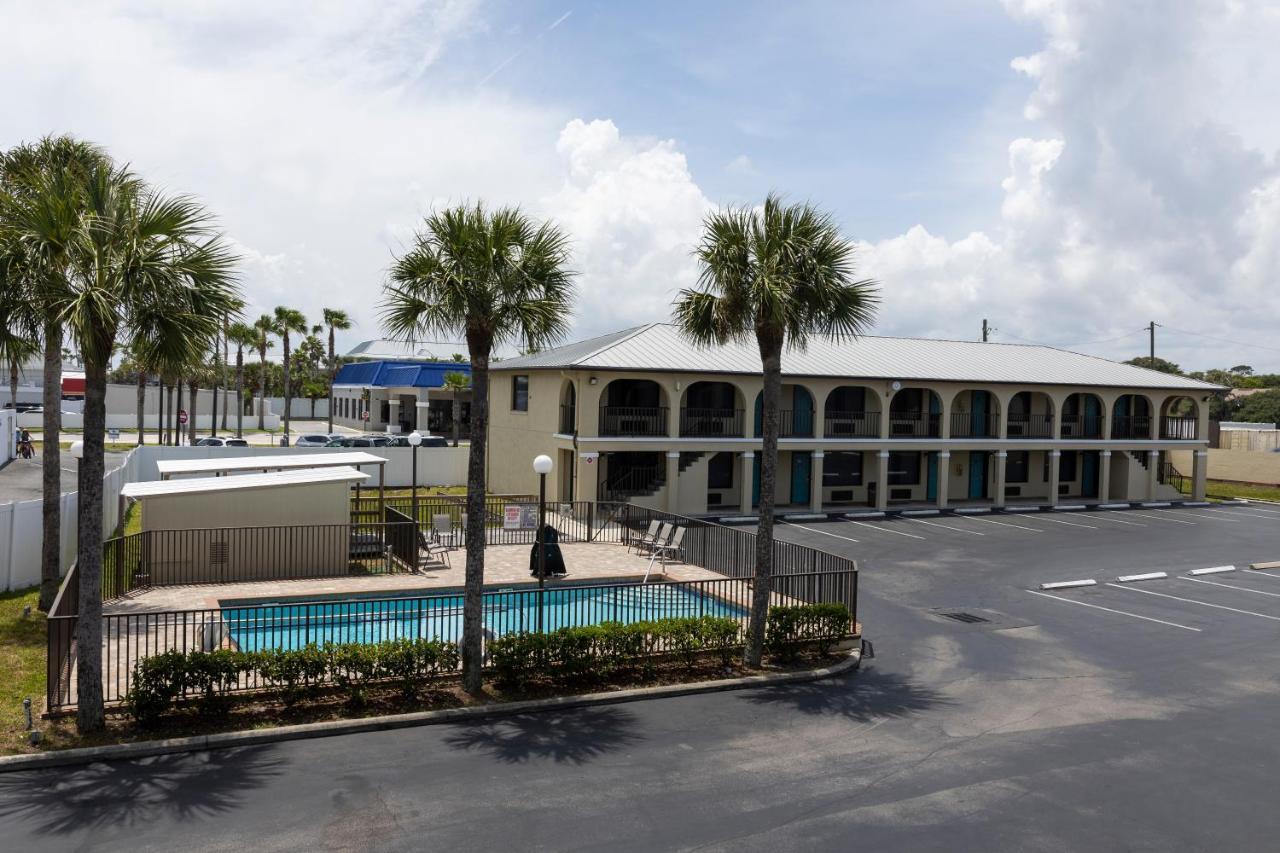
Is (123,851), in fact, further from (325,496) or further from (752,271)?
(325,496)

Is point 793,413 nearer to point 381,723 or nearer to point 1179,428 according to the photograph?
point 1179,428

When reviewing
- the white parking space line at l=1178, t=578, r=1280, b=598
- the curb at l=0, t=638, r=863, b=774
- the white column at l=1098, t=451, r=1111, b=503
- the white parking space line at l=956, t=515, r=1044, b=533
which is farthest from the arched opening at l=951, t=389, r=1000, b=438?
the curb at l=0, t=638, r=863, b=774

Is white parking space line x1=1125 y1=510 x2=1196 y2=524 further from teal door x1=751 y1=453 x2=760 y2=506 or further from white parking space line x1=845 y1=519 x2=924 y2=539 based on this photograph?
teal door x1=751 y1=453 x2=760 y2=506

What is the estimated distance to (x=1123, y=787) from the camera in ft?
32.9

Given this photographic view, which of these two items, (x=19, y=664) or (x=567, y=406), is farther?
(x=567, y=406)

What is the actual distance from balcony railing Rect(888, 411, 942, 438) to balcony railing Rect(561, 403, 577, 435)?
41.0 feet

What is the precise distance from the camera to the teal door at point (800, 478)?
36.0 m

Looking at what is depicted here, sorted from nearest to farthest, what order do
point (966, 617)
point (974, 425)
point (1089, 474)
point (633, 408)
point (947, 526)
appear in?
point (966, 617) < point (633, 408) < point (947, 526) < point (974, 425) < point (1089, 474)

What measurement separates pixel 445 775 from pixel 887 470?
29260mm

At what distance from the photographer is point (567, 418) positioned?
33.0 m

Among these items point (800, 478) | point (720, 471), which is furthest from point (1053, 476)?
point (720, 471)

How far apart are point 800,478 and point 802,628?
21727mm

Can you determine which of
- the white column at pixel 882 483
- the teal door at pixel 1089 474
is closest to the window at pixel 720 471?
the white column at pixel 882 483

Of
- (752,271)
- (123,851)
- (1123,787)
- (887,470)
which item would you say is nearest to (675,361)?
(887,470)
